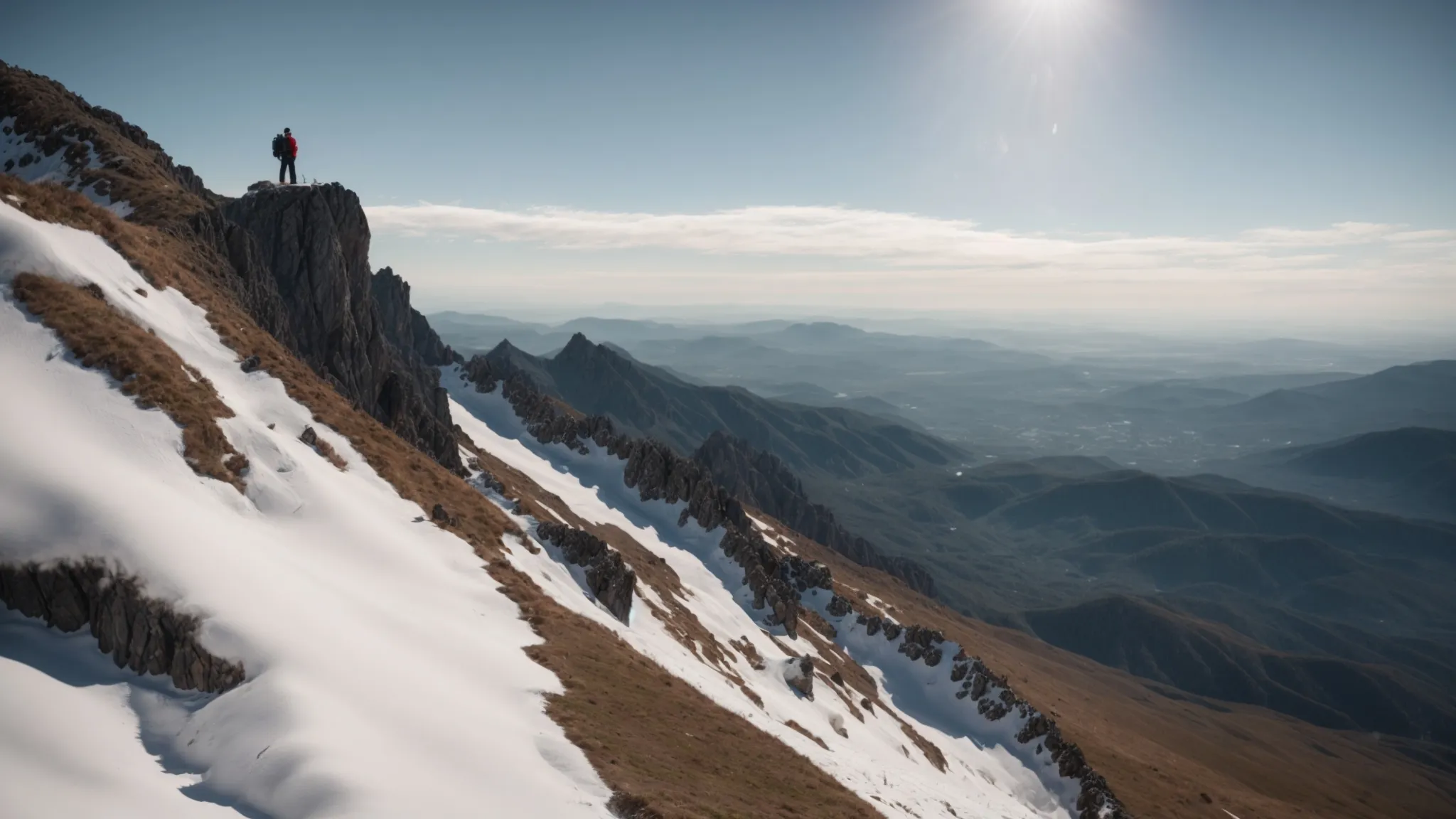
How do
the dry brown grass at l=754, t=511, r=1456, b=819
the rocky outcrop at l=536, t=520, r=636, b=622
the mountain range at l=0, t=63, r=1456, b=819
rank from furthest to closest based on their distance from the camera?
the dry brown grass at l=754, t=511, r=1456, b=819
the rocky outcrop at l=536, t=520, r=636, b=622
the mountain range at l=0, t=63, r=1456, b=819

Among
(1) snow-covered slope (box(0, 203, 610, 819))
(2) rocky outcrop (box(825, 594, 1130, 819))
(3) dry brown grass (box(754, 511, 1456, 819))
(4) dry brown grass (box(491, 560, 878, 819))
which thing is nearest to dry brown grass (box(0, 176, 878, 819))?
(4) dry brown grass (box(491, 560, 878, 819))

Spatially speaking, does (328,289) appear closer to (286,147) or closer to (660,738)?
(286,147)

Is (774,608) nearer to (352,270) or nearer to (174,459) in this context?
(352,270)

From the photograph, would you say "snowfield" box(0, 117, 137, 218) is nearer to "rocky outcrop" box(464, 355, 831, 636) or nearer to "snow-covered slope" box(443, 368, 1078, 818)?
"snow-covered slope" box(443, 368, 1078, 818)

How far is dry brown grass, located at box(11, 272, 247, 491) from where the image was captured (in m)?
25.3

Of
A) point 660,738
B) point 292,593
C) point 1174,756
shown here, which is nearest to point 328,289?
point 292,593

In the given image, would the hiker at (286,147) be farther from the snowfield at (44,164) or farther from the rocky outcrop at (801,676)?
the rocky outcrop at (801,676)

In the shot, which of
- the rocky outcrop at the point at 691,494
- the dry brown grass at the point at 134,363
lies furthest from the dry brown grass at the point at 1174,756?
the dry brown grass at the point at 134,363

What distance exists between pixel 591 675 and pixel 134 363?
2155cm

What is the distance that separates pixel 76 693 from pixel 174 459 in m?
10.2

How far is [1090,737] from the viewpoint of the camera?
108625mm

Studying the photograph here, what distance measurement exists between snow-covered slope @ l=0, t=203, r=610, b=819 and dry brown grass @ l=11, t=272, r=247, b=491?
48 centimetres

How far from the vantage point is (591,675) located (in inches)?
1141

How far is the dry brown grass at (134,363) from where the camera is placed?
2527 centimetres
